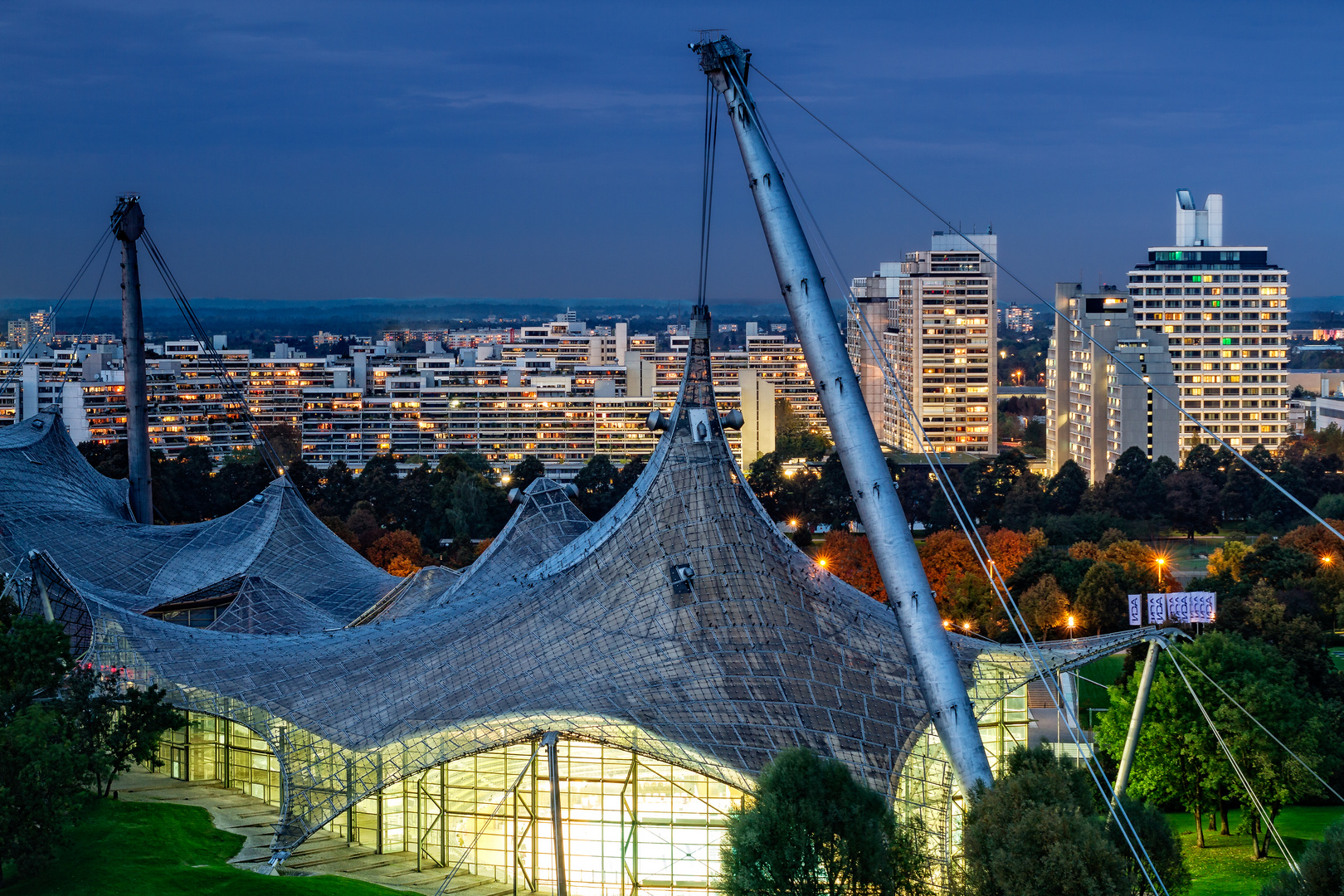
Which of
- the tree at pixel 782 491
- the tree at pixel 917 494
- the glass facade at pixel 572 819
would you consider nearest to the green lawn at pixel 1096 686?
the glass facade at pixel 572 819

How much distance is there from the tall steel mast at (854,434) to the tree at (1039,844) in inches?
58.0

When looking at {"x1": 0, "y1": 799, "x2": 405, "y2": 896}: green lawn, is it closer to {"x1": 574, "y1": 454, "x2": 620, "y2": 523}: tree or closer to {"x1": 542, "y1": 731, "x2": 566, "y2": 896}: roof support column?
{"x1": 542, "y1": 731, "x2": 566, "y2": 896}: roof support column

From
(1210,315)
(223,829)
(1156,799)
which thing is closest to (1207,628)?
(1156,799)

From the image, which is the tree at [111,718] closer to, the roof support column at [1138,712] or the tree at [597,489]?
the roof support column at [1138,712]

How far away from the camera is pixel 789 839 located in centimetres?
2373

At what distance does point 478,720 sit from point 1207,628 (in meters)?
28.1

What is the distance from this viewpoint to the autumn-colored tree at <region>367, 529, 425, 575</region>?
6706 centimetres

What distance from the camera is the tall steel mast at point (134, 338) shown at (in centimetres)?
5331

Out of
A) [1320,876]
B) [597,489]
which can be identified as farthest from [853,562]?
[1320,876]

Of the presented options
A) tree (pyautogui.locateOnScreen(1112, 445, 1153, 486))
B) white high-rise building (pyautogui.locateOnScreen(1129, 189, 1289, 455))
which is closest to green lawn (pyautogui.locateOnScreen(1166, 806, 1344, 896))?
tree (pyautogui.locateOnScreen(1112, 445, 1153, 486))

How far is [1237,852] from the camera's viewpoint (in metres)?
34.5

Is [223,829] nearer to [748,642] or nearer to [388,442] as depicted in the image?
[748,642]

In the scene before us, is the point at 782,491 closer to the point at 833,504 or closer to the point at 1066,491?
the point at 833,504

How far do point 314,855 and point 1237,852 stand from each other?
62.8 ft
